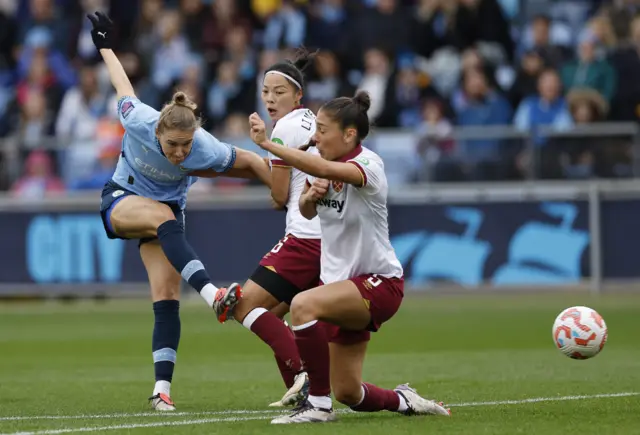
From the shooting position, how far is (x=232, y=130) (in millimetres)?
18797

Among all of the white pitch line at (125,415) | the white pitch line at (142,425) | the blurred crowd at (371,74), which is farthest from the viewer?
the blurred crowd at (371,74)

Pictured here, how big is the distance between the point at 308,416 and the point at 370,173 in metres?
1.37

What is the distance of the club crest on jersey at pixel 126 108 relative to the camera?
8.27 m

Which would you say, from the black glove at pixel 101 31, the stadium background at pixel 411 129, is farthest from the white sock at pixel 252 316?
the stadium background at pixel 411 129

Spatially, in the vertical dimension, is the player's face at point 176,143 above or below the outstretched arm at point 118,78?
below

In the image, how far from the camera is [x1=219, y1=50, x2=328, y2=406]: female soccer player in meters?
8.11

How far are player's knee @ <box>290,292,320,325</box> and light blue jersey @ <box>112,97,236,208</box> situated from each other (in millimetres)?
1539

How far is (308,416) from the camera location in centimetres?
701

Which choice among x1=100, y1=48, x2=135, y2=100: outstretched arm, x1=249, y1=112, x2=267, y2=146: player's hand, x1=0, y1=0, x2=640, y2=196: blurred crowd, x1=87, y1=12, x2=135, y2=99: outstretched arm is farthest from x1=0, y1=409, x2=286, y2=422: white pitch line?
x1=0, y1=0, x2=640, y2=196: blurred crowd

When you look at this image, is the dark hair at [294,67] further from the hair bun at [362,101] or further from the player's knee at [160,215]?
the hair bun at [362,101]

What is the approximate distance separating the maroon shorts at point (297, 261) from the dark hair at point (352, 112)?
52.4 inches

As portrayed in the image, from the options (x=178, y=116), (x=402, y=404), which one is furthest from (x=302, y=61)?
(x=402, y=404)

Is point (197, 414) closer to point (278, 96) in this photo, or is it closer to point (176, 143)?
point (176, 143)

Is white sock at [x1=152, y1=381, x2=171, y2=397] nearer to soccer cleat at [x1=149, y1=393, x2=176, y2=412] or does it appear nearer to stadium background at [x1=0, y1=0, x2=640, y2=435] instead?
soccer cleat at [x1=149, y1=393, x2=176, y2=412]
